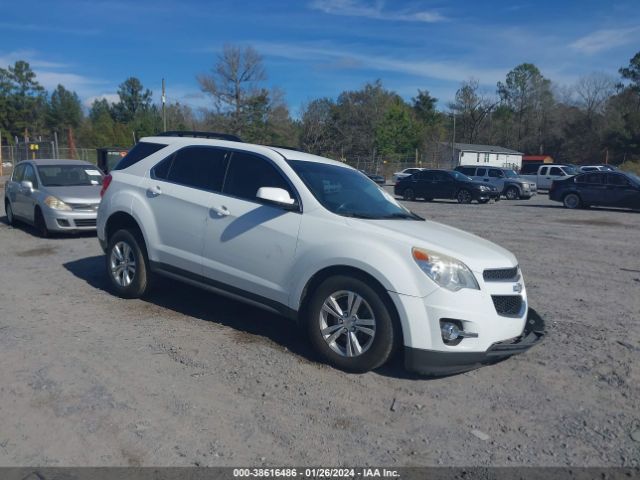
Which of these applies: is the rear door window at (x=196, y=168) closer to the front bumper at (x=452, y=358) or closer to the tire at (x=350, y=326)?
the tire at (x=350, y=326)

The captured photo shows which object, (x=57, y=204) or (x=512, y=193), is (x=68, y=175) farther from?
(x=512, y=193)

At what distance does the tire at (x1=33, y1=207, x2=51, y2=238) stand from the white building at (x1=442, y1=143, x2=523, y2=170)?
6527 cm

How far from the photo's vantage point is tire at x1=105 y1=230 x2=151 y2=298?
679cm

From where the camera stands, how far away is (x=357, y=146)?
74.5 meters

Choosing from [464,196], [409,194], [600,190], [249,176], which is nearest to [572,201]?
[600,190]

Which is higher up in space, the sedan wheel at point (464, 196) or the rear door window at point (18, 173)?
the rear door window at point (18, 173)

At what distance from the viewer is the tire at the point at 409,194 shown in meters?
29.1

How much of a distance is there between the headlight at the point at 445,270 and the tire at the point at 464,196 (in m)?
23.3

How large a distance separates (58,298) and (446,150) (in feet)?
246

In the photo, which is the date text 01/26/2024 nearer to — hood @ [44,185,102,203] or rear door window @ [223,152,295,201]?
rear door window @ [223,152,295,201]

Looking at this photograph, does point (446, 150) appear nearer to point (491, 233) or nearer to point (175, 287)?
point (491, 233)

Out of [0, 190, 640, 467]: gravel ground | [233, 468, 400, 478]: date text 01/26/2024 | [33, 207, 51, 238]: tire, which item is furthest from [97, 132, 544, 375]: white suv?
[33, 207, 51, 238]: tire

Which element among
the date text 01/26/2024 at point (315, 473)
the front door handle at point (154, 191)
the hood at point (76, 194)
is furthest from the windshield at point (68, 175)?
the date text 01/26/2024 at point (315, 473)

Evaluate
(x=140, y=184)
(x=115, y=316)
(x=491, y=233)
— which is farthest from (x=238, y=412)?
(x=491, y=233)
